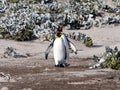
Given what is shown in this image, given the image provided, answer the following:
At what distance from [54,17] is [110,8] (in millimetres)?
3958

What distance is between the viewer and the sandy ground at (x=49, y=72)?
10812 mm

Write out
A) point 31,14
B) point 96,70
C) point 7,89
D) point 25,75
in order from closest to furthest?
point 7,89, point 25,75, point 96,70, point 31,14

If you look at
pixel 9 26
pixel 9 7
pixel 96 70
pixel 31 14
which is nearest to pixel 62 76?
pixel 96 70

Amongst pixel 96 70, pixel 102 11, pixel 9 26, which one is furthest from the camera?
pixel 102 11

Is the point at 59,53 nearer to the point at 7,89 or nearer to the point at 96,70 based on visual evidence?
the point at 96,70

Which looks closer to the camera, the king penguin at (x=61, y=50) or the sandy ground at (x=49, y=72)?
the sandy ground at (x=49, y=72)

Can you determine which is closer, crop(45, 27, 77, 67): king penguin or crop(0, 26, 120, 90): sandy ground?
crop(0, 26, 120, 90): sandy ground

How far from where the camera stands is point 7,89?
33.7 ft

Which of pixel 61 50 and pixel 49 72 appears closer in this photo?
pixel 49 72

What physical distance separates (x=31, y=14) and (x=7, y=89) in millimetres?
10472

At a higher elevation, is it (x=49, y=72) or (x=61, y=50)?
(x=61, y=50)

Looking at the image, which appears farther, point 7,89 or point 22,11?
point 22,11

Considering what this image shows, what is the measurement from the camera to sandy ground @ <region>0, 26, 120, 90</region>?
10812 mm

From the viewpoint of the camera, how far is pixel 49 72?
12797mm
